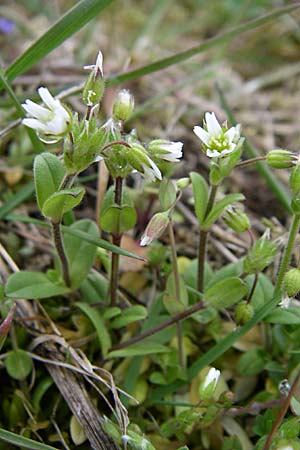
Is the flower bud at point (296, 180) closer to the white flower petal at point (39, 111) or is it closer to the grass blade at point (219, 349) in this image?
the grass blade at point (219, 349)

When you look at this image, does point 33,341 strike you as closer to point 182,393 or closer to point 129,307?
point 129,307

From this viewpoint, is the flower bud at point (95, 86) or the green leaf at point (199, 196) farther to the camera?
the green leaf at point (199, 196)

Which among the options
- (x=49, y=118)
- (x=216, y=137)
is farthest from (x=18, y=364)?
(x=216, y=137)

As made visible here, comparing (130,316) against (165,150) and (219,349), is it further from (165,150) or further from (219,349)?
(165,150)


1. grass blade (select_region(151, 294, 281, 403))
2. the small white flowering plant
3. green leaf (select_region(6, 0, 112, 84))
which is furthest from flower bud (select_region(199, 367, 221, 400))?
green leaf (select_region(6, 0, 112, 84))

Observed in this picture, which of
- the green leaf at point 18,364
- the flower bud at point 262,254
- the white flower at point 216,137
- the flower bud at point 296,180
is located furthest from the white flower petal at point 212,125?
the green leaf at point 18,364

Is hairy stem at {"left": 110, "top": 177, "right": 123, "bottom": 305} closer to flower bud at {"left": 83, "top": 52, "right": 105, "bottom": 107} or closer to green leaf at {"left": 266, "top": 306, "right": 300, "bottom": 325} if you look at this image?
flower bud at {"left": 83, "top": 52, "right": 105, "bottom": 107}

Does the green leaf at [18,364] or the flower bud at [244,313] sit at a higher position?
the green leaf at [18,364]
